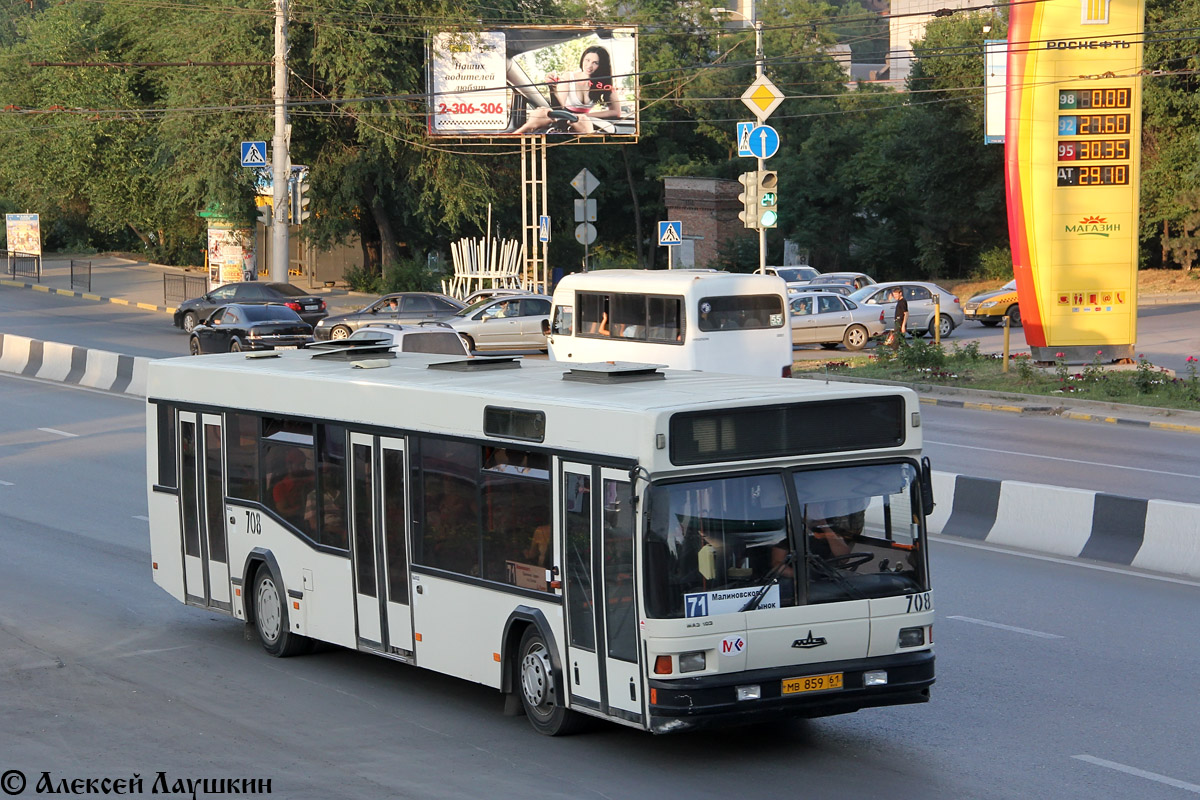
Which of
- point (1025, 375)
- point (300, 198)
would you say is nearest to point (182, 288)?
point (300, 198)

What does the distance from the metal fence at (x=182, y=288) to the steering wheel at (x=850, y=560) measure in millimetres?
44930

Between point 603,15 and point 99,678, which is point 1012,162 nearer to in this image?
point 99,678

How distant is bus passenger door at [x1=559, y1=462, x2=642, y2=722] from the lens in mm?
7992

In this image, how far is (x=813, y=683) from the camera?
26.4ft

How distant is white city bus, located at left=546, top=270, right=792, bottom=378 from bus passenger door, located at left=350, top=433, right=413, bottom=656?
50.2 feet

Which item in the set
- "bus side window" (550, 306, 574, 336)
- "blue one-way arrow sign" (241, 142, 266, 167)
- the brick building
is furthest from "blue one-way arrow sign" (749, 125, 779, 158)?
the brick building

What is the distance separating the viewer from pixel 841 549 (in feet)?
27.0

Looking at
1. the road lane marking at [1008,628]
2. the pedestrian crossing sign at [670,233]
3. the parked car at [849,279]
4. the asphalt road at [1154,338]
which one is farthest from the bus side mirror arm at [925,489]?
the parked car at [849,279]

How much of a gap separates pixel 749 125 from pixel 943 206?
2765 centimetres

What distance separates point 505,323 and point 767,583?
29.8 m

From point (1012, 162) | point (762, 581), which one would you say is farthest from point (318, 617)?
point (1012, 162)

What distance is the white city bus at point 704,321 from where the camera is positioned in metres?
25.5

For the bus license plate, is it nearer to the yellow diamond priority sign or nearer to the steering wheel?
the steering wheel

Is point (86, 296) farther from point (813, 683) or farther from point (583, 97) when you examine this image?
point (813, 683)
